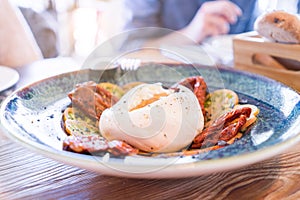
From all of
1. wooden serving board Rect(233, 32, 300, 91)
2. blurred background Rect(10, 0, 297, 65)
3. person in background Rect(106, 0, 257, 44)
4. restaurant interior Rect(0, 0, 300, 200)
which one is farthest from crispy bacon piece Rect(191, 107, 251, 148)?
blurred background Rect(10, 0, 297, 65)

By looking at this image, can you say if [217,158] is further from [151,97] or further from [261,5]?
[261,5]

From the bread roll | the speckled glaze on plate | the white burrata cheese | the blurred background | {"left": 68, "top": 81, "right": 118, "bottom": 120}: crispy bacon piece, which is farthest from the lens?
the blurred background

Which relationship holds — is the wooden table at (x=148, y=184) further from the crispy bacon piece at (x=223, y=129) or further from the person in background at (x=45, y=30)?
the person in background at (x=45, y=30)

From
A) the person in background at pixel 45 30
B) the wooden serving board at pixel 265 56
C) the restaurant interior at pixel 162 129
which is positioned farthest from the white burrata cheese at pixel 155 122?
the person in background at pixel 45 30

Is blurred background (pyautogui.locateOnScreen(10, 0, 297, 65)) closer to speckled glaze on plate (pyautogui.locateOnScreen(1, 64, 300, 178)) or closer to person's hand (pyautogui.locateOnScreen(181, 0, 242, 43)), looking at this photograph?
person's hand (pyautogui.locateOnScreen(181, 0, 242, 43))

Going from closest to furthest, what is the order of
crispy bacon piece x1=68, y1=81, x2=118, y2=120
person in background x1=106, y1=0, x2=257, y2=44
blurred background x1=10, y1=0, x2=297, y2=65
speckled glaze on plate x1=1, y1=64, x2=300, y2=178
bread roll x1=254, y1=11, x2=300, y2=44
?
speckled glaze on plate x1=1, y1=64, x2=300, y2=178 < crispy bacon piece x1=68, y1=81, x2=118, y2=120 < bread roll x1=254, y1=11, x2=300, y2=44 < blurred background x1=10, y1=0, x2=297, y2=65 < person in background x1=106, y1=0, x2=257, y2=44

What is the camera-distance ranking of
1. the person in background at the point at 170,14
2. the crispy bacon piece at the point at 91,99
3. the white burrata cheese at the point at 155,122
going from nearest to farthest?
1. the white burrata cheese at the point at 155,122
2. the crispy bacon piece at the point at 91,99
3. the person in background at the point at 170,14

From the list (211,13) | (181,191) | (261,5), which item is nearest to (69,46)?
(211,13)
